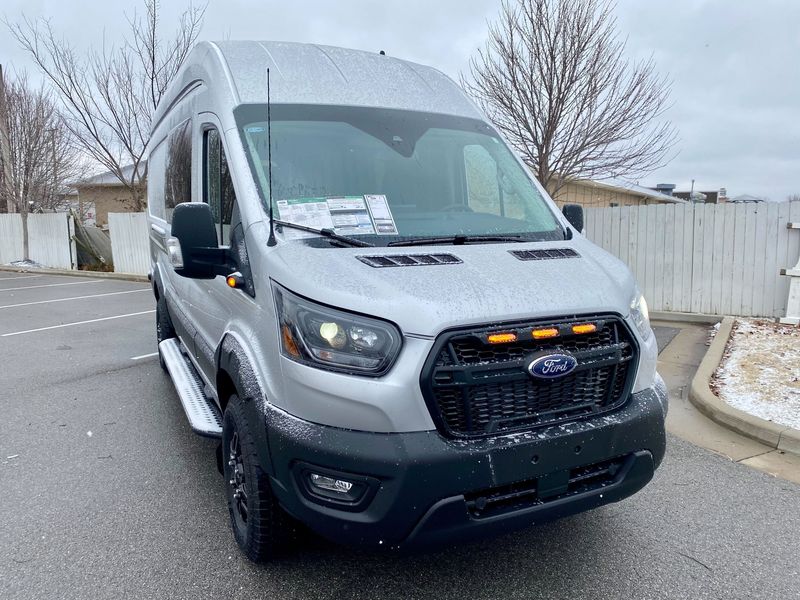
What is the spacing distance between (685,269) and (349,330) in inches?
326

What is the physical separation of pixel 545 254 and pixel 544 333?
23.5 inches

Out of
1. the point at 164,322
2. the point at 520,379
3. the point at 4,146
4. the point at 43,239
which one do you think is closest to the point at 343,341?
the point at 520,379

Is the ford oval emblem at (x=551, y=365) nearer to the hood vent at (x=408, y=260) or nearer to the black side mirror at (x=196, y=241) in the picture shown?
the hood vent at (x=408, y=260)

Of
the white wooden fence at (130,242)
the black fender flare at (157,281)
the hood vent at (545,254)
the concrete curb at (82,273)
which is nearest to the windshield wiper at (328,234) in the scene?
the hood vent at (545,254)

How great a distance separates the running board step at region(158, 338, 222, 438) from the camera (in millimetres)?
3258

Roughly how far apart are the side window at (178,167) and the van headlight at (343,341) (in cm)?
206

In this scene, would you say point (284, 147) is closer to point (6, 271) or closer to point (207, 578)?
point (207, 578)

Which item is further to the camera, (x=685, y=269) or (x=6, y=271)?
(x=6, y=271)

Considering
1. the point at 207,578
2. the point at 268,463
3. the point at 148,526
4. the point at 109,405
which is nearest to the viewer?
the point at 268,463

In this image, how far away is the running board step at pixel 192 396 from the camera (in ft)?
10.7

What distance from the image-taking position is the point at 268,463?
94.3 inches

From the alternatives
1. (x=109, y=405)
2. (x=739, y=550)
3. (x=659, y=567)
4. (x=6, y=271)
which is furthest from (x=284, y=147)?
(x=6, y=271)

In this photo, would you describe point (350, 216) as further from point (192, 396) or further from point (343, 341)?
point (192, 396)

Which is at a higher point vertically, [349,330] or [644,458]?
[349,330]
